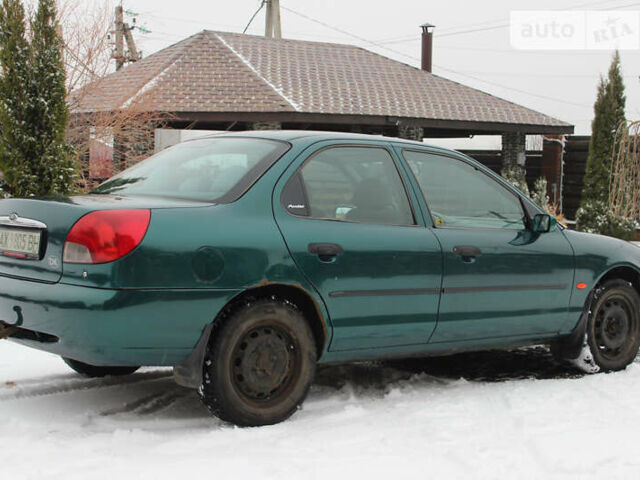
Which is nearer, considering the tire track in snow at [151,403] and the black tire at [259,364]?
the black tire at [259,364]

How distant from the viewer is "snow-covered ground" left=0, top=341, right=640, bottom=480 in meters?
3.87

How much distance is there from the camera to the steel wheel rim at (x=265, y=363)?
445cm

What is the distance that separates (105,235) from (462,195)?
8.31 feet

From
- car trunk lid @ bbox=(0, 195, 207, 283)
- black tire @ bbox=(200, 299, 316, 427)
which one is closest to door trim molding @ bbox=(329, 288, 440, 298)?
black tire @ bbox=(200, 299, 316, 427)

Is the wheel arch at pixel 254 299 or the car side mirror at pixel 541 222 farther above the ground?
the car side mirror at pixel 541 222

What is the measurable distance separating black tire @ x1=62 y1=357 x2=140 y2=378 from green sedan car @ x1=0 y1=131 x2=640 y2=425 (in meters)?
0.01

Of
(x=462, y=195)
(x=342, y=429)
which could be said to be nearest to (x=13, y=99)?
(x=462, y=195)

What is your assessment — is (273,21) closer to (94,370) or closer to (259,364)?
(94,370)

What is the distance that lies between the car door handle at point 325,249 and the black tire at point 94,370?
1782 mm

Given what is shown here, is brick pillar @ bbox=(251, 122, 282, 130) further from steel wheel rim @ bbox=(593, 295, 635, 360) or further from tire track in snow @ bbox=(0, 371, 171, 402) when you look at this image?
tire track in snow @ bbox=(0, 371, 171, 402)

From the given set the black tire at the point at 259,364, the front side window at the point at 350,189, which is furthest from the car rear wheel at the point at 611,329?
the black tire at the point at 259,364

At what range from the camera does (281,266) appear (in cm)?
449

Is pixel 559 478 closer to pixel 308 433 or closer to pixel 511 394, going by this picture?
pixel 308 433

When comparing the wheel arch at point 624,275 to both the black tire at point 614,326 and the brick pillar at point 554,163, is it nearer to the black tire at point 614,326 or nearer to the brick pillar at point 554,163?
the black tire at point 614,326
